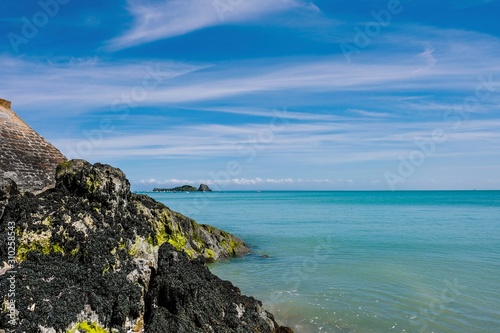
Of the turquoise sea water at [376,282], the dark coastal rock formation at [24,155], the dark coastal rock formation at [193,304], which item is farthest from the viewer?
the turquoise sea water at [376,282]

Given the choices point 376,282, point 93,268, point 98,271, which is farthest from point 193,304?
point 376,282

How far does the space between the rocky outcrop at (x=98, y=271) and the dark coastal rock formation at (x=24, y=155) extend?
1.23m

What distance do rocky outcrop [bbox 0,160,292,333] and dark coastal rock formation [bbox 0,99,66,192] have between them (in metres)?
1.23

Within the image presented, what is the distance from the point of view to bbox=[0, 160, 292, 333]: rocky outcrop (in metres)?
7.80

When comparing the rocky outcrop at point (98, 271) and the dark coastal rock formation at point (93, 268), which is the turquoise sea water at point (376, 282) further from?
the rocky outcrop at point (98, 271)

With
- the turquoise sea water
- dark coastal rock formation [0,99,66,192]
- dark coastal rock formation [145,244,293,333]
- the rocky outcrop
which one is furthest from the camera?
the turquoise sea water

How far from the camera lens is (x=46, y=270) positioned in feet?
27.7

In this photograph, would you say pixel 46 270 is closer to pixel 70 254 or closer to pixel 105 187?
pixel 70 254

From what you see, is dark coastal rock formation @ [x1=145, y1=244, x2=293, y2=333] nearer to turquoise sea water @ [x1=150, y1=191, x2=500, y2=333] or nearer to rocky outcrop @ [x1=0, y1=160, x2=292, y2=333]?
rocky outcrop @ [x1=0, y1=160, x2=292, y2=333]

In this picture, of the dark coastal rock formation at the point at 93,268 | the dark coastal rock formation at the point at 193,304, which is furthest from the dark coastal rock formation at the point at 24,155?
the dark coastal rock formation at the point at 193,304

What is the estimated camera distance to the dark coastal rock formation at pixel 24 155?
40.3 ft

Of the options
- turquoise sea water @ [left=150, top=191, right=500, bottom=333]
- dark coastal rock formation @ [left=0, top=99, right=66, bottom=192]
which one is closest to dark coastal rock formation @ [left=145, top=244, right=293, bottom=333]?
turquoise sea water @ [left=150, top=191, right=500, bottom=333]

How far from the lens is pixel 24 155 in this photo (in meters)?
13.1

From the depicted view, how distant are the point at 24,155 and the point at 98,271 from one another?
6.44 meters
